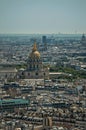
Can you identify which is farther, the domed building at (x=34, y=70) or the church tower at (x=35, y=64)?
the church tower at (x=35, y=64)

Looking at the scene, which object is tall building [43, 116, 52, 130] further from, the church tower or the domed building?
the church tower

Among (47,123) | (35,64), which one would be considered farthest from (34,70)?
(47,123)

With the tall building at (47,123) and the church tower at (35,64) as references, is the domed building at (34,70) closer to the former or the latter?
the church tower at (35,64)

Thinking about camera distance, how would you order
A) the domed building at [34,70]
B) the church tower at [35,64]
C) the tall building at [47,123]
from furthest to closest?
the church tower at [35,64] < the domed building at [34,70] < the tall building at [47,123]

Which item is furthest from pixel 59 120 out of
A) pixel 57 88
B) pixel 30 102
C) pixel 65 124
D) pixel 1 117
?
pixel 57 88

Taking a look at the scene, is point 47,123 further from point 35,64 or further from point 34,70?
point 35,64

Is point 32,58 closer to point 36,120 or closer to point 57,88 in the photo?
point 57,88

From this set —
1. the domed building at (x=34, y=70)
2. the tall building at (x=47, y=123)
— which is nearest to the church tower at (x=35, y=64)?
the domed building at (x=34, y=70)

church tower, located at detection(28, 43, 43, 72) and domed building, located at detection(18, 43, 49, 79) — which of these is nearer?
domed building, located at detection(18, 43, 49, 79)

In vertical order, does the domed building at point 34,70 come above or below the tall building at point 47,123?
below

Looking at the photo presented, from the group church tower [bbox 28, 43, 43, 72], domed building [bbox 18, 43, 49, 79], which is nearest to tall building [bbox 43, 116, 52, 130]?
domed building [bbox 18, 43, 49, 79]

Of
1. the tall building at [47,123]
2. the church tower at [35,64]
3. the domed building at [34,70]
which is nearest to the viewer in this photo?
the tall building at [47,123]
